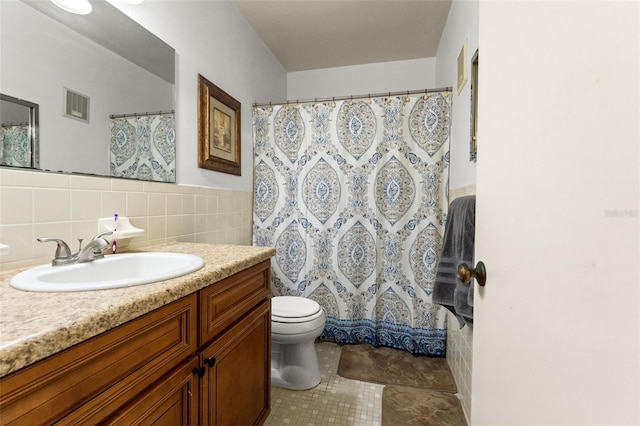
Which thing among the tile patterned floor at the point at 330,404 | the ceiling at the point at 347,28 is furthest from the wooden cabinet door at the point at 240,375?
the ceiling at the point at 347,28

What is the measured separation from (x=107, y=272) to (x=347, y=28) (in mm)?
2233

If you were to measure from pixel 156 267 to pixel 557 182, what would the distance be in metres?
1.18

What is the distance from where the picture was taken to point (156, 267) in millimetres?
1059

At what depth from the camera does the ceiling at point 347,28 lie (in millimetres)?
1922

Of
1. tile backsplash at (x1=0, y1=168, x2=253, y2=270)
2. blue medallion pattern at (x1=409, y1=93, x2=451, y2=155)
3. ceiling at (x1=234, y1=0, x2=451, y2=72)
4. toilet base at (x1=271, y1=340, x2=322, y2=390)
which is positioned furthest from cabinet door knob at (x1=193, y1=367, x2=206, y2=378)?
ceiling at (x1=234, y1=0, x2=451, y2=72)

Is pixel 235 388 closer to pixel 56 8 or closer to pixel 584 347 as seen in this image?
pixel 584 347

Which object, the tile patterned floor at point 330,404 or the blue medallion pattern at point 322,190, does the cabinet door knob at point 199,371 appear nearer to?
the tile patterned floor at point 330,404

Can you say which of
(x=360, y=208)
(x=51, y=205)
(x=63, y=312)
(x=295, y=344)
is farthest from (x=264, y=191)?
(x=63, y=312)

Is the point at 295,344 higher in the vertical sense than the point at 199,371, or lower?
lower

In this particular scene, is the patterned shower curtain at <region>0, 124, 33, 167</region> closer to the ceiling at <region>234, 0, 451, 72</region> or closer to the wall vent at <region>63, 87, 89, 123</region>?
the wall vent at <region>63, 87, 89, 123</region>

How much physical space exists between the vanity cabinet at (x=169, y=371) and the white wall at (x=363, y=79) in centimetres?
226

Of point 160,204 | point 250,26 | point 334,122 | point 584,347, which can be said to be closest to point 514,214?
point 584,347

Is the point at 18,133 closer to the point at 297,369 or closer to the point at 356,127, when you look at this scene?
the point at 297,369

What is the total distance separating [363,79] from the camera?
9.20ft
